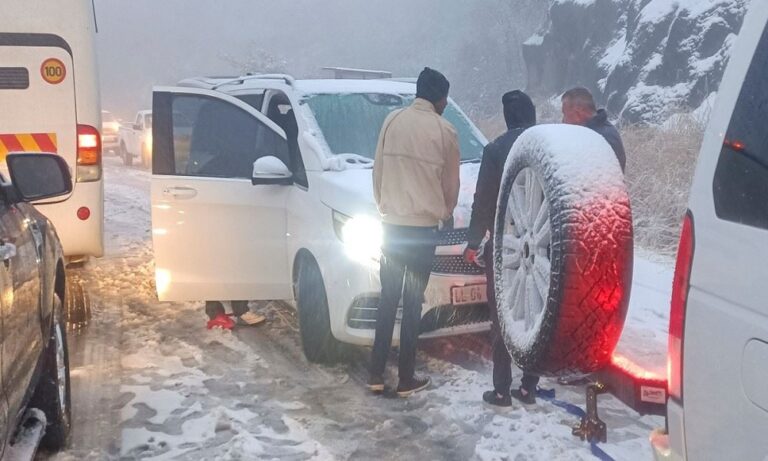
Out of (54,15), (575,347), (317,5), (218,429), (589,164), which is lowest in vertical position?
(218,429)

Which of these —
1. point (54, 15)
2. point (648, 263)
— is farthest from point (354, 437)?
point (648, 263)

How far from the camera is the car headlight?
4.63 m

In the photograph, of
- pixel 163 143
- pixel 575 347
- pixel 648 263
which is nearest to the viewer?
pixel 575 347

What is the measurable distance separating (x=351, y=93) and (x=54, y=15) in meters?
2.38

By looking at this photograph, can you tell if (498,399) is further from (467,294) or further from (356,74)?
(356,74)

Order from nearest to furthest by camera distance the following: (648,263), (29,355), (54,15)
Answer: (29,355), (54,15), (648,263)

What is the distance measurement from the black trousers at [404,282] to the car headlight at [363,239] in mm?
126

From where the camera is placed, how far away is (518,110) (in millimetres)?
4422

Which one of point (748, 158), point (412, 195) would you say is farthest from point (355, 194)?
point (748, 158)

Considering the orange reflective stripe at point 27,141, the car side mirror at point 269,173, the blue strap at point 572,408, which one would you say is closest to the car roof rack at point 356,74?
the car side mirror at point 269,173

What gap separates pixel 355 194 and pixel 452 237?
0.66m

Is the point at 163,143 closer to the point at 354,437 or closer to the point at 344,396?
the point at 344,396

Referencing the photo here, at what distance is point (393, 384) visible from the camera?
4871 millimetres

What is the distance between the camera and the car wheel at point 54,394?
12.2ft
